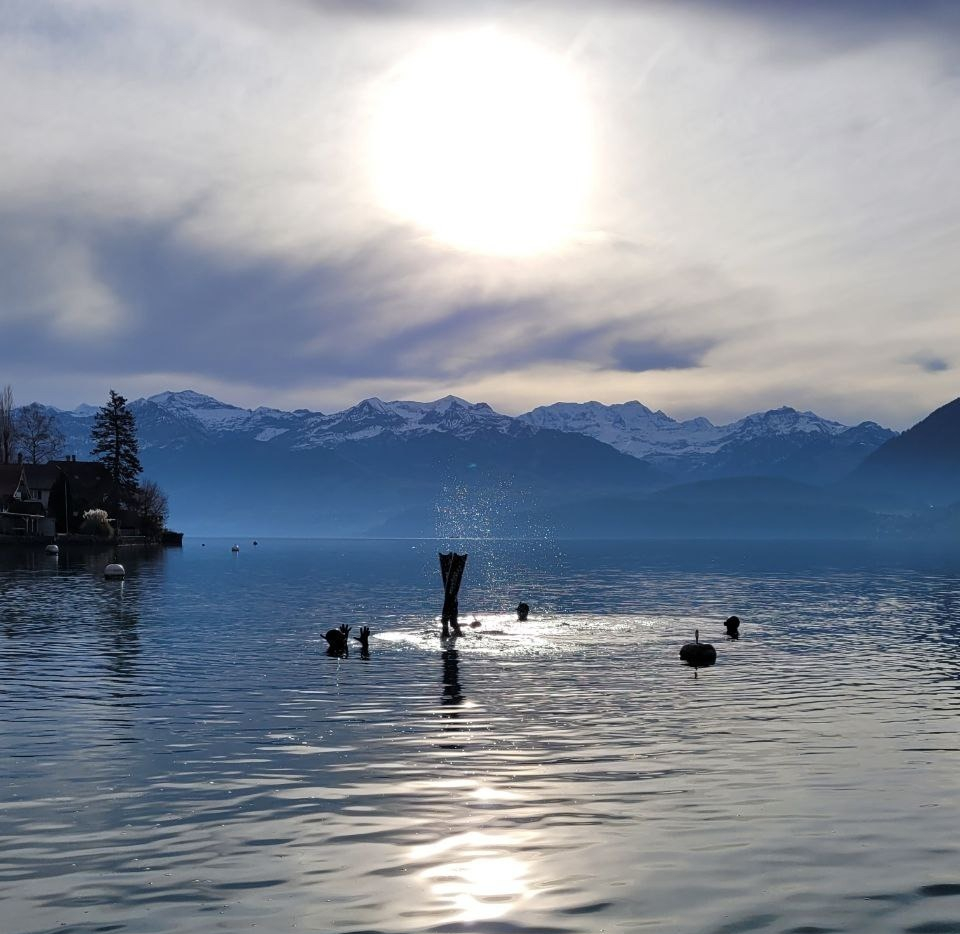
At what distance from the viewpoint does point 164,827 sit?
19328mm

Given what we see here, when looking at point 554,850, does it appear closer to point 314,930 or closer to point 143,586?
point 314,930

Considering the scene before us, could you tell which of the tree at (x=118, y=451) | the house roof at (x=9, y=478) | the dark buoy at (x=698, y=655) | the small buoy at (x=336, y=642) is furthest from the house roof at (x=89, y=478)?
the dark buoy at (x=698, y=655)

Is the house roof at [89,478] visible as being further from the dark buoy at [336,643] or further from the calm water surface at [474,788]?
the dark buoy at [336,643]

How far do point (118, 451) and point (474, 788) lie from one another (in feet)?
597

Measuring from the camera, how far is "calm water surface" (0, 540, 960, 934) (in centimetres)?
1537

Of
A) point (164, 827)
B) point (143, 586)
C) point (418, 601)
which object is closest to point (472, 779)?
point (164, 827)

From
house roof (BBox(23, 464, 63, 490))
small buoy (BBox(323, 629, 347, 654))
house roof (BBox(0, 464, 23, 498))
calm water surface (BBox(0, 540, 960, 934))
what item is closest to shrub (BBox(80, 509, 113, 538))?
house roof (BBox(23, 464, 63, 490))

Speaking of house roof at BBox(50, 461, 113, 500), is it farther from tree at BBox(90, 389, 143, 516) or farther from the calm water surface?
the calm water surface

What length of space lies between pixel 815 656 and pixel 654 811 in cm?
3358

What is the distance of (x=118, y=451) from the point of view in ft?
629

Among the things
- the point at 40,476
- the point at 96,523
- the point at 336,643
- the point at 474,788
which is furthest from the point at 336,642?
the point at 96,523

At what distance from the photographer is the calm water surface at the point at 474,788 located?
15367 mm

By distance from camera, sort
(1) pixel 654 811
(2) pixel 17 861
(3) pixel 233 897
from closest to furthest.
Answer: (3) pixel 233 897
(2) pixel 17 861
(1) pixel 654 811

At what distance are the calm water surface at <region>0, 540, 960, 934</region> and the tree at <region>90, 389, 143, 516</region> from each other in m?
140
